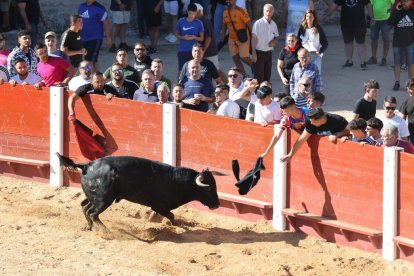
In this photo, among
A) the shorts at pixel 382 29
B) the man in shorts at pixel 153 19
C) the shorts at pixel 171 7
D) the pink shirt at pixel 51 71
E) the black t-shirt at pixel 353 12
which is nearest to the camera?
the pink shirt at pixel 51 71

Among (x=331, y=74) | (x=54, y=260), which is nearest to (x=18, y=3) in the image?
(x=331, y=74)

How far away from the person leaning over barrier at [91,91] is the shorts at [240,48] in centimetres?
423

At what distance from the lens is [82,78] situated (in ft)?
47.8

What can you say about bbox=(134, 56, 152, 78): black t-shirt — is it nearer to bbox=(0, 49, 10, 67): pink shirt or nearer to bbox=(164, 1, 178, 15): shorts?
bbox=(0, 49, 10, 67): pink shirt

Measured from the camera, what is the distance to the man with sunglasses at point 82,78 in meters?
14.4

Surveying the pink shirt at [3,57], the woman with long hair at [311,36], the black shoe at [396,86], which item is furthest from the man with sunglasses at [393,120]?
the black shoe at [396,86]

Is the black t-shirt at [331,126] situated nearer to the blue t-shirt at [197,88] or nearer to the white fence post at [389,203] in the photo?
the white fence post at [389,203]

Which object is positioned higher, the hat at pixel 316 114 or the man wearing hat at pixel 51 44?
the man wearing hat at pixel 51 44

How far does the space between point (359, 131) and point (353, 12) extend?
8.14 meters

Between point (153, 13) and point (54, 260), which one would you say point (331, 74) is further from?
point (54, 260)

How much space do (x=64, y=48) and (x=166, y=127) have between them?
10.4 feet

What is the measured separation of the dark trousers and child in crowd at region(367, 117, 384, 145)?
5855mm

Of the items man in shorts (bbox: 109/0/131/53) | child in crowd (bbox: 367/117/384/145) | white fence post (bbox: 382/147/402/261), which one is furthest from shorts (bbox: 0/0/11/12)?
white fence post (bbox: 382/147/402/261)

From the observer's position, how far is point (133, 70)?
14.6 metres
